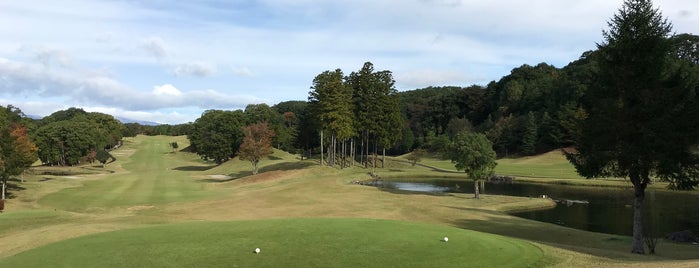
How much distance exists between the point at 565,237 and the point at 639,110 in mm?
9950

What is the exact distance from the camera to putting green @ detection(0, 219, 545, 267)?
53.5 ft

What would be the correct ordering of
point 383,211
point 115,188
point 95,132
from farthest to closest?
point 95,132 → point 115,188 → point 383,211

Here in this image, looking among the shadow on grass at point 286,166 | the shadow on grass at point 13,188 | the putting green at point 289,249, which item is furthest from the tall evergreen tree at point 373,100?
the putting green at point 289,249

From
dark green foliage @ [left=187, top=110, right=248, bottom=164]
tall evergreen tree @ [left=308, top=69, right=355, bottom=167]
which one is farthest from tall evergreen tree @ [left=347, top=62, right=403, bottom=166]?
dark green foliage @ [left=187, top=110, right=248, bottom=164]

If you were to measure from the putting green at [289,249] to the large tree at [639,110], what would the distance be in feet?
30.7

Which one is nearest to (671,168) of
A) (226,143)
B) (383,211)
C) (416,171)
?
(383,211)

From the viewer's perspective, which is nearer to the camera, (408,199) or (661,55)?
(661,55)

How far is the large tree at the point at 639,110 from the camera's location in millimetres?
23734

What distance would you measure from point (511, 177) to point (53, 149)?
327ft

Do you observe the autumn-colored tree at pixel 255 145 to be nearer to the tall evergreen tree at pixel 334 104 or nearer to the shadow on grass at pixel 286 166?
the shadow on grass at pixel 286 166

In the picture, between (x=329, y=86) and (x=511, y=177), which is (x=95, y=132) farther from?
(x=511, y=177)

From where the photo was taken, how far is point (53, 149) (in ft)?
354

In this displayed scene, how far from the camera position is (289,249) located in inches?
703

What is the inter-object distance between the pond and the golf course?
4300mm
